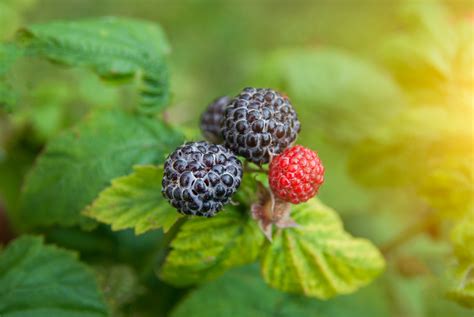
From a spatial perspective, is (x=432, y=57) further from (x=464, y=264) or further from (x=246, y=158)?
(x=246, y=158)

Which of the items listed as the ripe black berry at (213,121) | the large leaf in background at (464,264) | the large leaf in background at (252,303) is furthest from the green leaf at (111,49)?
the large leaf in background at (464,264)

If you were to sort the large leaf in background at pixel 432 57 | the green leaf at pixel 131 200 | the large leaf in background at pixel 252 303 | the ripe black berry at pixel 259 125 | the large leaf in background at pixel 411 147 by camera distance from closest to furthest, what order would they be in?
the ripe black berry at pixel 259 125 → the green leaf at pixel 131 200 → the large leaf in background at pixel 252 303 → the large leaf in background at pixel 411 147 → the large leaf in background at pixel 432 57

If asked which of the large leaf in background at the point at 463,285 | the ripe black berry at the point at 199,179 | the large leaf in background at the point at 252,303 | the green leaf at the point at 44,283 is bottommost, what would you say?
the large leaf in background at the point at 252,303

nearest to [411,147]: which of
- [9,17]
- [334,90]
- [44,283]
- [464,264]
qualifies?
[464,264]

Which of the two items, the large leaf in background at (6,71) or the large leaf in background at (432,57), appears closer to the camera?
the large leaf in background at (6,71)

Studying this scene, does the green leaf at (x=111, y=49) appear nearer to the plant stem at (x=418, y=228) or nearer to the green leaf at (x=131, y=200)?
the green leaf at (x=131, y=200)

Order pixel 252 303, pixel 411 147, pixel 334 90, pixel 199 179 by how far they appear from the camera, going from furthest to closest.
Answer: pixel 334 90
pixel 411 147
pixel 252 303
pixel 199 179

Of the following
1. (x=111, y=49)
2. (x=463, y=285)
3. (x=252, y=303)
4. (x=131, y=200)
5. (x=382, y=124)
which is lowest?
(x=252, y=303)

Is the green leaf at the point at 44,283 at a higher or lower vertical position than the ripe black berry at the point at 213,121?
lower

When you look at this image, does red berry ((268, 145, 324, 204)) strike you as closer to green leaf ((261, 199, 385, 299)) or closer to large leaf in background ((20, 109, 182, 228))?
green leaf ((261, 199, 385, 299))
